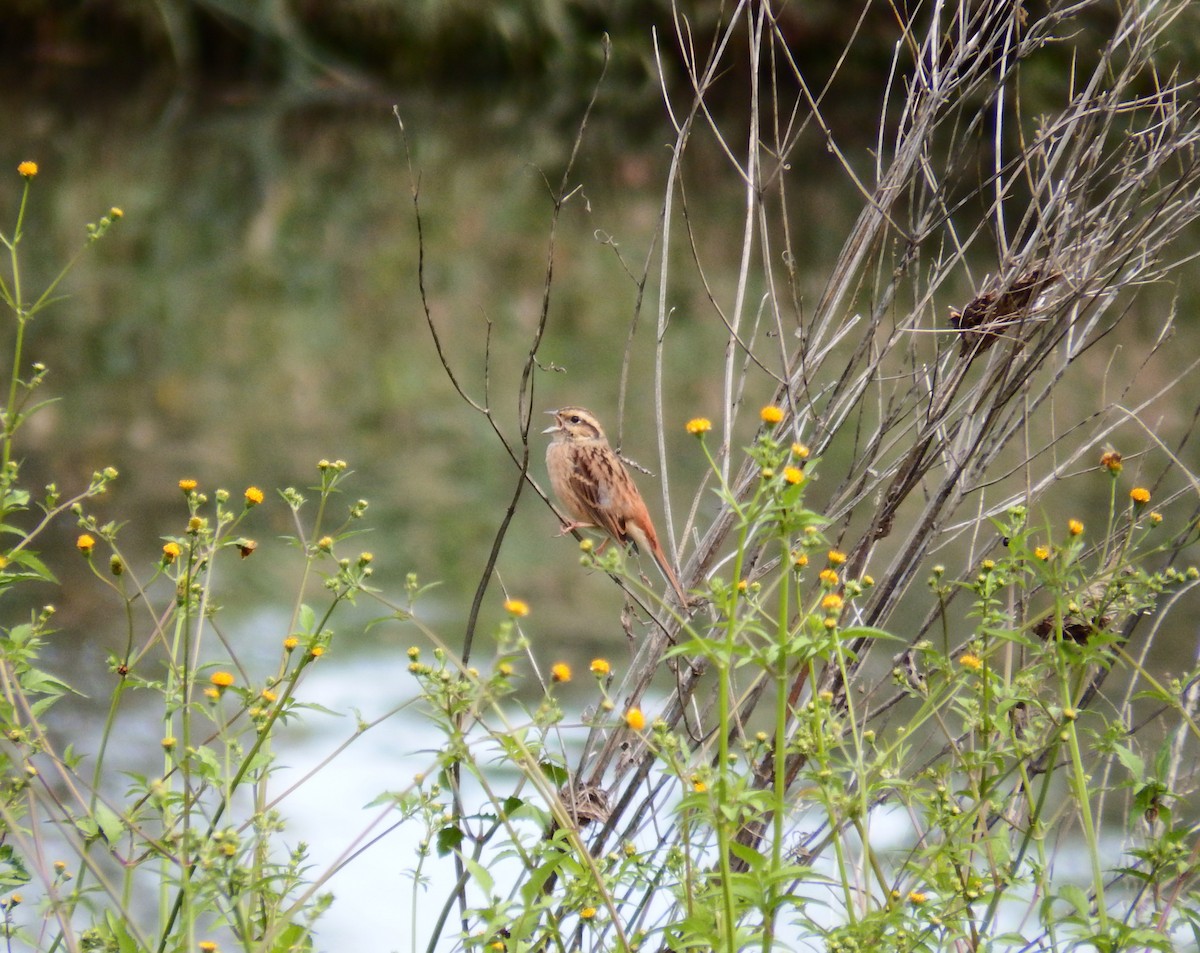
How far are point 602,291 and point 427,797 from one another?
8.95 meters

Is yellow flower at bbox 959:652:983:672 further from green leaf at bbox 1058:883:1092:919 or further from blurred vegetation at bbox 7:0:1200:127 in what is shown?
blurred vegetation at bbox 7:0:1200:127

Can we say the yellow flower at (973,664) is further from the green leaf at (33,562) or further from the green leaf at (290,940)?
the green leaf at (33,562)

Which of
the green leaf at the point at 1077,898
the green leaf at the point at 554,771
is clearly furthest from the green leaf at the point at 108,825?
the green leaf at the point at 1077,898

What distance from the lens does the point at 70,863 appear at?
10.4ft

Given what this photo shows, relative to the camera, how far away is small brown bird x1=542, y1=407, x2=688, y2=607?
374 cm

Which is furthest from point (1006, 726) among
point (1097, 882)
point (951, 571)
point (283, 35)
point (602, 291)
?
point (283, 35)

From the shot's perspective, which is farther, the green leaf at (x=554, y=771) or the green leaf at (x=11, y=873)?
the green leaf at (x=554, y=771)

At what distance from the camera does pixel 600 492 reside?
378 centimetres

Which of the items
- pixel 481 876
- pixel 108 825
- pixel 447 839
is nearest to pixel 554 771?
pixel 447 839

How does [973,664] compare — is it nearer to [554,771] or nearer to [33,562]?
[554,771]

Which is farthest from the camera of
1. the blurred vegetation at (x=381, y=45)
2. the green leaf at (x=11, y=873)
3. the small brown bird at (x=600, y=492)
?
the blurred vegetation at (x=381, y=45)

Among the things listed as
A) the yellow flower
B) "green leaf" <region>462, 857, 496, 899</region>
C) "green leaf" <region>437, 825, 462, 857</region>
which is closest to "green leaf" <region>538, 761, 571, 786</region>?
"green leaf" <region>437, 825, 462, 857</region>

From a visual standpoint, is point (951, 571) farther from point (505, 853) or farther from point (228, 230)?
point (228, 230)

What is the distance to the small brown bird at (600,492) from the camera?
147 inches
